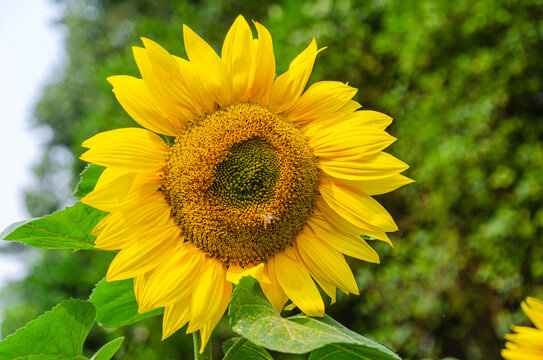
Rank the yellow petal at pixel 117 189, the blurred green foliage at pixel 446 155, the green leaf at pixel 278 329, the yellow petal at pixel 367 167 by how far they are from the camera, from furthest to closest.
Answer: the blurred green foliage at pixel 446 155, the yellow petal at pixel 367 167, the yellow petal at pixel 117 189, the green leaf at pixel 278 329

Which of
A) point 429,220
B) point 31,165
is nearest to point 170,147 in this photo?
point 429,220

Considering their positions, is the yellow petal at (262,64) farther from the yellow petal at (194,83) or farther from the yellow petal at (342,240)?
the yellow petal at (342,240)

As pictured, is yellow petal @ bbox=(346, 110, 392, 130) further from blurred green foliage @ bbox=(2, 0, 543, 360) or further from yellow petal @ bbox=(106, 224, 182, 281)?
blurred green foliage @ bbox=(2, 0, 543, 360)

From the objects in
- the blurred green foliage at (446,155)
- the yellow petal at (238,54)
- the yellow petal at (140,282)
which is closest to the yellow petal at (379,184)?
the yellow petal at (238,54)

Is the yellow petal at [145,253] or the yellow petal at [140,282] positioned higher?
the yellow petal at [145,253]

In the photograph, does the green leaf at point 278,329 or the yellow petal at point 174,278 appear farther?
the yellow petal at point 174,278

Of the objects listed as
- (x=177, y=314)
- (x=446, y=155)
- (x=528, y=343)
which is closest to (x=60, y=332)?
(x=177, y=314)
